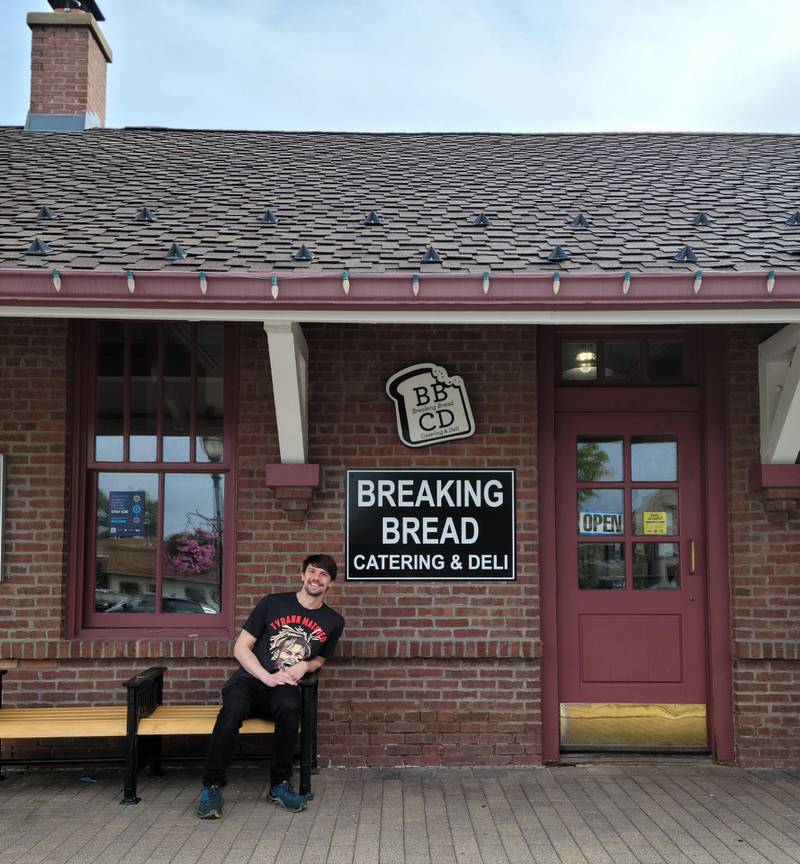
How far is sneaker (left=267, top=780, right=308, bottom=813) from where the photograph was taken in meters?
4.79

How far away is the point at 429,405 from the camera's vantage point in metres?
5.84

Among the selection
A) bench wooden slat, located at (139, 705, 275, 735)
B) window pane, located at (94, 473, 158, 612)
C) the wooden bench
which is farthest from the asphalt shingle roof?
bench wooden slat, located at (139, 705, 275, 735)

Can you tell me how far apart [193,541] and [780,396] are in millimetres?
3853

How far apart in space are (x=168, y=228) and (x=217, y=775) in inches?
129

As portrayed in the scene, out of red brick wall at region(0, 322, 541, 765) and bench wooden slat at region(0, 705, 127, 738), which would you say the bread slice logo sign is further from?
bench wooden slat at region(0, 705, 127, 738)

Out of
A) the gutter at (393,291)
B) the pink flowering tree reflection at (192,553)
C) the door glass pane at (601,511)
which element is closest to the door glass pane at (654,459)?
the door glass pane at (601,511)

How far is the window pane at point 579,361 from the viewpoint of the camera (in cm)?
612

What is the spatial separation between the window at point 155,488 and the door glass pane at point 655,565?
2694mm

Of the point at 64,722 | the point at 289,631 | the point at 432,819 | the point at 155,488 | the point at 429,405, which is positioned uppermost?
the point at 429,405

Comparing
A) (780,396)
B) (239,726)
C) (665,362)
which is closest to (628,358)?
(665,362)

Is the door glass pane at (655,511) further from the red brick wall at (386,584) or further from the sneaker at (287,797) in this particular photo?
the sneaker at (287,797)

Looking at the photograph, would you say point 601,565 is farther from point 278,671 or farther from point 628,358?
point 278,671

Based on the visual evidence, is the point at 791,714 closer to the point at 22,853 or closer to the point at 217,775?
the point at 217,775

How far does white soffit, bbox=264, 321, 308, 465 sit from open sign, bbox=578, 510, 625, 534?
1.90 m
